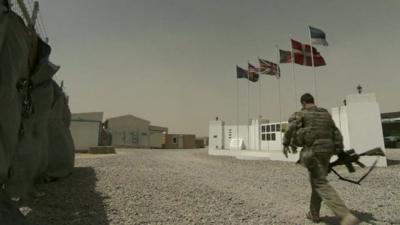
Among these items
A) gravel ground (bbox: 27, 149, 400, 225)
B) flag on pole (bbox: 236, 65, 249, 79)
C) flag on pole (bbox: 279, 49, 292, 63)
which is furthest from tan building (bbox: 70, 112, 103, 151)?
gravel ground (bbox: 27, 149, 400, 225)

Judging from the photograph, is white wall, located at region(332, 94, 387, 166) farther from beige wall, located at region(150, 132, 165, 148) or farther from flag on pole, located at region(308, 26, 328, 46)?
beige wall, located at region(150, 132, 165, 148)

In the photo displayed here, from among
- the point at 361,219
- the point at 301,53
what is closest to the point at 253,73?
the point at 301,53

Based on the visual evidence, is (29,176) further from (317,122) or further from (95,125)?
(95,125)

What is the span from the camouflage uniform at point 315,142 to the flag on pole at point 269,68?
1852 cm

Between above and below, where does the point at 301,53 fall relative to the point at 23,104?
above

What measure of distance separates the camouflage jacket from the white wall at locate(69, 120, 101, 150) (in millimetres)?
27855

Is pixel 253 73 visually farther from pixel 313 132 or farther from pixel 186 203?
pixel 313 132

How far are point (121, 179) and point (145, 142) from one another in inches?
1422

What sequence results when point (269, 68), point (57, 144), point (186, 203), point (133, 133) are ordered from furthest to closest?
point (133, 133) → point (269, 68) → point (57, 144) → point (186, 203)

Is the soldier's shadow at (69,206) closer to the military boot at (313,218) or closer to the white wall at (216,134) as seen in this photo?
the military boot at (313,218)

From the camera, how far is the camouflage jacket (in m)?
Answer: 3.79

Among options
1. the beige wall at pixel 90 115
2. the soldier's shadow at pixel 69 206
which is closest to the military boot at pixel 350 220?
the soldier's shadow at pixel 69 206

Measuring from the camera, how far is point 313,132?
380cm

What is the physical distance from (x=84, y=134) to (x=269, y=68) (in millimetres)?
19204
